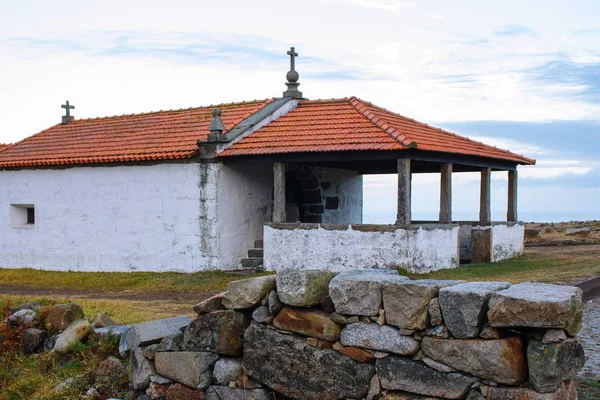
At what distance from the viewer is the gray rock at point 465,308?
16.5ft

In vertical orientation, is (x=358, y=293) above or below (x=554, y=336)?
above

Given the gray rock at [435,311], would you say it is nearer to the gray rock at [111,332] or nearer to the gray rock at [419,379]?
the gray rock at [419,379]

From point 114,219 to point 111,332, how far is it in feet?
31.5

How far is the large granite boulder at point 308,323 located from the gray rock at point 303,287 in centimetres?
9

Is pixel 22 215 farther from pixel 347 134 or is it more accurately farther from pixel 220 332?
pixel 220 332

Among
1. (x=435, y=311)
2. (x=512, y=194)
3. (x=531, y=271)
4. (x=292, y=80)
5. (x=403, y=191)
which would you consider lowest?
(x=531, y=271)

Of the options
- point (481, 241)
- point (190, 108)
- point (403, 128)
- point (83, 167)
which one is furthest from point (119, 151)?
point (481, 241)

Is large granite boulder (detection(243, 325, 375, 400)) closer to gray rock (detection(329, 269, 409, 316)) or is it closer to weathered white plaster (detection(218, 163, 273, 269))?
gray rock (detection(329, 269, 409, 316))

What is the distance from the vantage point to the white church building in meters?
14.6

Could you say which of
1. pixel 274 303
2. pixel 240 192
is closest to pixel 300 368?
pixel 274 303

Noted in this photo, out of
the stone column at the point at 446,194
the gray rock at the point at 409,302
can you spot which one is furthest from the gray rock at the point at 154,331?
the stone column at the point at 446,194

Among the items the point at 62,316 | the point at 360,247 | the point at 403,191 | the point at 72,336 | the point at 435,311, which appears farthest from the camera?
the point at 360,247

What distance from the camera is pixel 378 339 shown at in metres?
5.57

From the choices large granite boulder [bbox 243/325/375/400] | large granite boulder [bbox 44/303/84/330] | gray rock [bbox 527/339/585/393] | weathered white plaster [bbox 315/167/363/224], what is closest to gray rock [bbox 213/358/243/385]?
large granite boulder [bbox 243/325/375/400]
